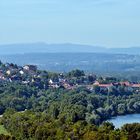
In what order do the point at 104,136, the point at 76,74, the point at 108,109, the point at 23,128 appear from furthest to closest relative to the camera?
the point at 76,74 → the point at 108,109 → the point at 23,128 → the point at 104,136

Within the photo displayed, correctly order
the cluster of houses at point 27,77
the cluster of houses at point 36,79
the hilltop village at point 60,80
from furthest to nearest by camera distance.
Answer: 1. the cluster of houses at point 36,79
2. the cluster of houses at point 27,77
3. the hilltop village at point 60,80

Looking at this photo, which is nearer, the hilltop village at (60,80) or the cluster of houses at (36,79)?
the hilltop village at (60,80)

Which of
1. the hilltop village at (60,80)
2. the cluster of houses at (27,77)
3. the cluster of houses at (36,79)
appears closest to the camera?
the hilltop village at (60,80)

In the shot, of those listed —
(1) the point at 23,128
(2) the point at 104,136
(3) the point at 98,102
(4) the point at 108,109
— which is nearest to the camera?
(2) the point at 104,136

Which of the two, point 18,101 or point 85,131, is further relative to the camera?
point 18,101

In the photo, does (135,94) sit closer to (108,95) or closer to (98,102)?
(108,95)

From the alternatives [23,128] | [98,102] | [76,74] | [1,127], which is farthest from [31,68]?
[23,128]

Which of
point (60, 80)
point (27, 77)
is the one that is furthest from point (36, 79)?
point (60, 80)

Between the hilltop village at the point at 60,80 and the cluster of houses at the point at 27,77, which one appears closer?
the hilltop village at the point at 60,80

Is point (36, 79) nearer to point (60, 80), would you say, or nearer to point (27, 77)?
point (27, 77)
